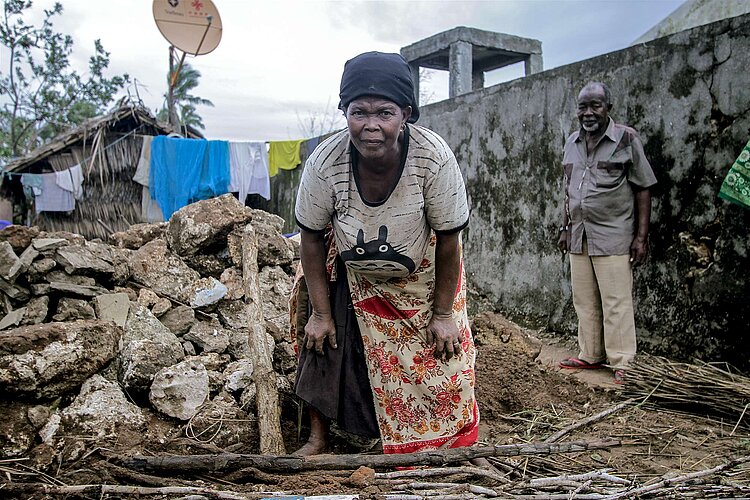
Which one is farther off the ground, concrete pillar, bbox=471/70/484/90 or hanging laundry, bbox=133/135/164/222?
concrete pillar, bbox=471/70/484/90

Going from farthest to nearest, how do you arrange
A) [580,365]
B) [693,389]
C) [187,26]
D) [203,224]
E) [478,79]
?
[478,79] → [187,26] → [580,365] → [203,224] → [693,389]

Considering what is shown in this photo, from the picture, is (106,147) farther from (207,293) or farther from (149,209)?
(207,293)

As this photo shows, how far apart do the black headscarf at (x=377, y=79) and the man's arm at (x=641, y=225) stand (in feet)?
8.78

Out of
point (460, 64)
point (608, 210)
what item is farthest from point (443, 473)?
point (460, 64)

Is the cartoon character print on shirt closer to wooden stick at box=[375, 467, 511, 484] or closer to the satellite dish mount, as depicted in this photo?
wooden stick at box=[375, 467, 511, 484]

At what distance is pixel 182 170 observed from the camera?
453 inches

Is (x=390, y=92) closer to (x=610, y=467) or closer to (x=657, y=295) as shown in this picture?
(x=610, y=467)

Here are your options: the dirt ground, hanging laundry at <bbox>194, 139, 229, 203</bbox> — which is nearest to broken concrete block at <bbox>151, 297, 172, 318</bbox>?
the dirt ground

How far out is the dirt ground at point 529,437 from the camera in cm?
245

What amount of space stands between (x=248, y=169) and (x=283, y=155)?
710mm

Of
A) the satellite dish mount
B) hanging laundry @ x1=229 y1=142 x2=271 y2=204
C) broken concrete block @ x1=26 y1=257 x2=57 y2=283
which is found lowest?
broken concrete block @ x1=26 y1=257 x2=57 y2=283

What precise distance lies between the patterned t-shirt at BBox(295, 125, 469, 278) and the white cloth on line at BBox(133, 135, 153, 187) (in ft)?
31.1

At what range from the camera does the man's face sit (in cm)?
455

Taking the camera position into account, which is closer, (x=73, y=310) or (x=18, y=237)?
(x=73, y=310)
